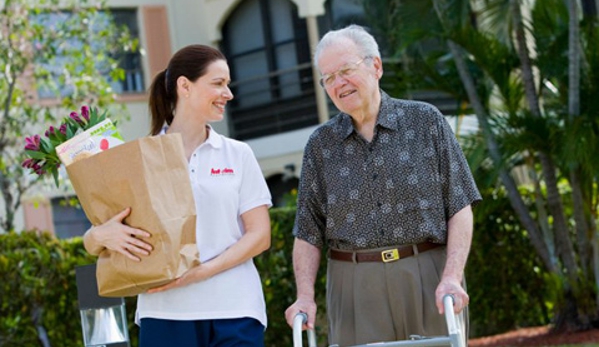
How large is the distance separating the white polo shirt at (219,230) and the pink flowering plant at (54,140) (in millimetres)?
463

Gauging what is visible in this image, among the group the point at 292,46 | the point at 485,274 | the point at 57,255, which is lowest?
the point at 485,274

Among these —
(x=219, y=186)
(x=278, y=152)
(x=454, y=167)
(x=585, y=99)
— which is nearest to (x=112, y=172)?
(x=219, y=186)

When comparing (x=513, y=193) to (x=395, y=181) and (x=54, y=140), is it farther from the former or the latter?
(x=54, y=140)

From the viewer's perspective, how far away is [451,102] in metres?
19.8

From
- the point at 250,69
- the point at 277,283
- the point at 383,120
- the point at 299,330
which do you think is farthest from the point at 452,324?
the point at 250,69

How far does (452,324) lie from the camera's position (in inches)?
175

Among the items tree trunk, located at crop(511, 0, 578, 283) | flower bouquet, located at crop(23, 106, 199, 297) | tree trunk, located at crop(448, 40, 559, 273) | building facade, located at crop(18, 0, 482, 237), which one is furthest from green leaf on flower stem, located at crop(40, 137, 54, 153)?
building facade, located at crop(18, 0, 482, 237)

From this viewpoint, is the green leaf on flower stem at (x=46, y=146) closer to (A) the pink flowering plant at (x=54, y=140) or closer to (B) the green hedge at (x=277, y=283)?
(A) the pink flowering plant at (x=54, y=140)

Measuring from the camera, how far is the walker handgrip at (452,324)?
14.4 feet

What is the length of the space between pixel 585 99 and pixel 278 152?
1101 centimetres

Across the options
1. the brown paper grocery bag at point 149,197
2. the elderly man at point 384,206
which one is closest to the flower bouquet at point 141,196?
the brown paper grocery bag at point 149,197

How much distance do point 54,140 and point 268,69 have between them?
17.6 m

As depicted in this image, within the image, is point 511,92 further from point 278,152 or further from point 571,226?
point 278,152

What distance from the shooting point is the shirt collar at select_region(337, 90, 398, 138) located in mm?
5074
